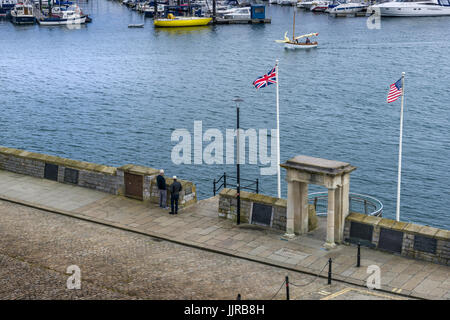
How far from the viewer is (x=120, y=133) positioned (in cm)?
6456

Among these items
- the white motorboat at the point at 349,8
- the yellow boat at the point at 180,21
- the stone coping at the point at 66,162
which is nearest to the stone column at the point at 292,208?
the stone coping at the point at 66,162

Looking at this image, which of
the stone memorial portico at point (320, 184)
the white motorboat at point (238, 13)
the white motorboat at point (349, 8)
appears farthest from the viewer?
the white motorboat at point (349, 8)

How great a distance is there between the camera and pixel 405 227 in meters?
23.4

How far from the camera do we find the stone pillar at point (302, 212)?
24.9 metres

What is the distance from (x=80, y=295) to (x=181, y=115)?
171ft

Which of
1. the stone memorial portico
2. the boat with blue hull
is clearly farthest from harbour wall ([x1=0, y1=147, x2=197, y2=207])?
the boat with blue hull

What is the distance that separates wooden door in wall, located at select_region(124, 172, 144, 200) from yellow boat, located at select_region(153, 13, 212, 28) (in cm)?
12502

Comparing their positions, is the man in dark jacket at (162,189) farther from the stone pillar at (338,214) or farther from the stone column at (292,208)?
the stone pillar at (338,214)

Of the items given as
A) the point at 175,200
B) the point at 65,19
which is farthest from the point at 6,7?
the point at 175,200

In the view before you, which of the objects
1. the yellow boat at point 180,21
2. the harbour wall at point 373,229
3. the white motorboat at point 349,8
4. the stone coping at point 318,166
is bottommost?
the harbour wall at point 373,229

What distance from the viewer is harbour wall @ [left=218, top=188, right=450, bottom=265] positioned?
22.8 m

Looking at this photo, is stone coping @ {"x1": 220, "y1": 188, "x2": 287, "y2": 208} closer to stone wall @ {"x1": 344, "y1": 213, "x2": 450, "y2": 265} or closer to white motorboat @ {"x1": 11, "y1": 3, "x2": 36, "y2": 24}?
stone wall @ {"x1": 344, "y1": 213, "x2": 450, "y2": 265}

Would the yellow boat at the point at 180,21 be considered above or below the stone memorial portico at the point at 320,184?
above
